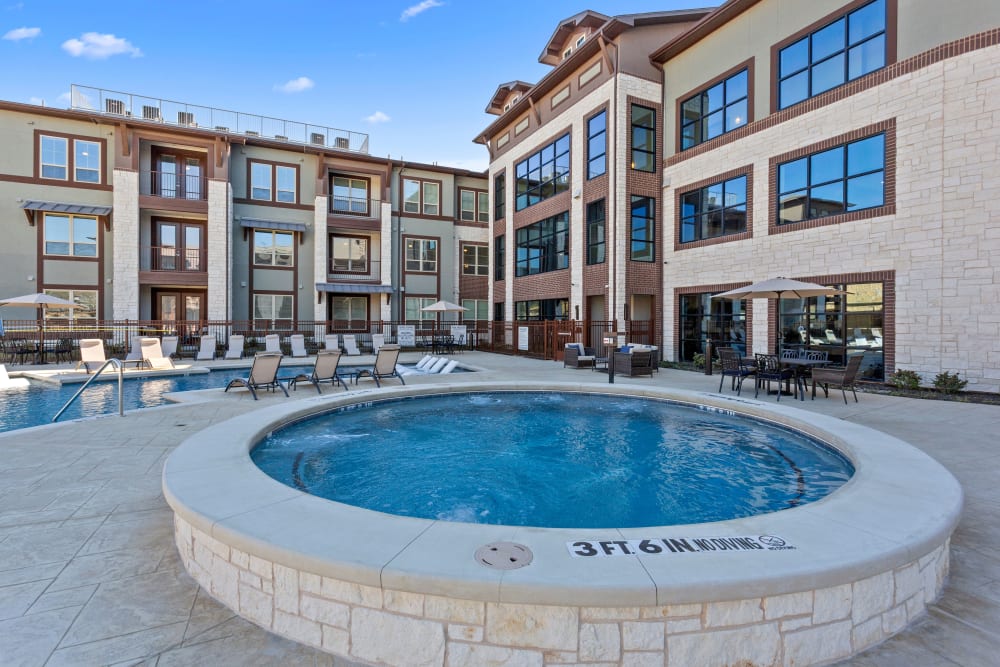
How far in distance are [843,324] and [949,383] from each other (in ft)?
8.40

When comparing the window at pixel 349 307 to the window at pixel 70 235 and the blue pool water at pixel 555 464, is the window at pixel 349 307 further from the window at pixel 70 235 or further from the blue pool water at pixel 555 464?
the blue pool water at pixel 555 464

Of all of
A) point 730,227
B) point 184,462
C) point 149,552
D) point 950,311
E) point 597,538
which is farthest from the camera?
point 730,227

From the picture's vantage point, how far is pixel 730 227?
15.0 metres

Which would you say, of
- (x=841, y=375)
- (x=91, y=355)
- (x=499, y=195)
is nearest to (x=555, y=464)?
(x=841, y=375)

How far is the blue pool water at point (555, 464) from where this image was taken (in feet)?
15.4

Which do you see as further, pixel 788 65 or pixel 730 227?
pixel 730 227

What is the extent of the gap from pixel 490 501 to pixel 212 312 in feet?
67.2

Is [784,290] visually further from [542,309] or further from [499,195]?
[499,195]

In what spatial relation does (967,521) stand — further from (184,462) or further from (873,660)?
(184,462)

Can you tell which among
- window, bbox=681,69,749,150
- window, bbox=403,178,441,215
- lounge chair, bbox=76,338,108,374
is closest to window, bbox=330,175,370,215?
window, bbox=403,178,441,215

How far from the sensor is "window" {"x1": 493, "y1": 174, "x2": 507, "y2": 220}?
24.2 metres

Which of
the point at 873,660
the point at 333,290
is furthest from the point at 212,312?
the point at 873,660

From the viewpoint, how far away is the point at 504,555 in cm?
253

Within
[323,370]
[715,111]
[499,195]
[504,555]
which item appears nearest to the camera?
[504,555]
